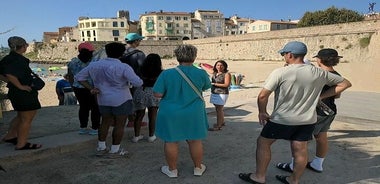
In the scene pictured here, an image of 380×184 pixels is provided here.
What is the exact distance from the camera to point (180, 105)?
358 centimetres

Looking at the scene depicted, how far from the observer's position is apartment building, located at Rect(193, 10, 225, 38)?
97750 millimetres

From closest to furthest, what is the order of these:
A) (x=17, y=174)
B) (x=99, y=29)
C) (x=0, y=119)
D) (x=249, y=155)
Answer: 1. (x=17, y=174)
2. (x=249, y=155)
3. (x=0, y=119)
4. (x=99, y=29)

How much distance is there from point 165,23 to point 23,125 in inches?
3715

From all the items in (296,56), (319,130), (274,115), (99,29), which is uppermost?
(99,29)

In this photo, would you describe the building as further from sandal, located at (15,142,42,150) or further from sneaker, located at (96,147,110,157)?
sandal, located at (15,142,42,150)

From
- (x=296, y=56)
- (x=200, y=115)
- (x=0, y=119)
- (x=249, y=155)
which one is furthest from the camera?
(x=0, y=119)

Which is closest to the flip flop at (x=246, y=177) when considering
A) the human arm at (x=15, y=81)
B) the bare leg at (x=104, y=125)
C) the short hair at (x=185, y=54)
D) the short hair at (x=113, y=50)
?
the short hair at (x=185, y=54)

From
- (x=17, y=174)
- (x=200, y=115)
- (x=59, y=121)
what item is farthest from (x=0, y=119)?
(x=200, y=115)

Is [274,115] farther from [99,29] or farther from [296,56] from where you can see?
[99,29]

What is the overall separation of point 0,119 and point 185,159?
4248mm

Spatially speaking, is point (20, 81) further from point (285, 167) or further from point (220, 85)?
point (285, 167)

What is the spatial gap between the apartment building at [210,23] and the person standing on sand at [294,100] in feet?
312

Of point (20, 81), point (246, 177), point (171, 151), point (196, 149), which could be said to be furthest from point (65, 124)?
point (246, 177)

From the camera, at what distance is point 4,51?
8.23 m
